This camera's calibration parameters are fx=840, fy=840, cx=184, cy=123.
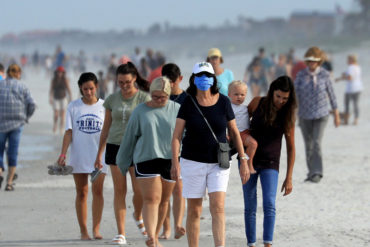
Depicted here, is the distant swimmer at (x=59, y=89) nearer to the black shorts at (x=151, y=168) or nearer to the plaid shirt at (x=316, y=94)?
the plaid shirt at (x=316, y=94)

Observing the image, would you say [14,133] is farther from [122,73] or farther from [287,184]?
[287,184]

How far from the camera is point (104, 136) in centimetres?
769

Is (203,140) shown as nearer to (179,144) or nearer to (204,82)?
(179,144)

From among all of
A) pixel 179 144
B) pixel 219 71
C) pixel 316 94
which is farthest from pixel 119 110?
pixel 316 94

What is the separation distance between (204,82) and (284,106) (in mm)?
919

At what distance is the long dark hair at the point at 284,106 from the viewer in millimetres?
A: 7109

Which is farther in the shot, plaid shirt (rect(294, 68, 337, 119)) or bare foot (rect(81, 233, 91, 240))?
plaid shirt (rect(294, 68, 337, 119))

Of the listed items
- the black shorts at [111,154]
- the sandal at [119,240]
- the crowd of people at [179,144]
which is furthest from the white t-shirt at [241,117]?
the sandal at [119,240]

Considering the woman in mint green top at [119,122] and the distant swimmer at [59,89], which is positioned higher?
the distant swimmer at [59,89]

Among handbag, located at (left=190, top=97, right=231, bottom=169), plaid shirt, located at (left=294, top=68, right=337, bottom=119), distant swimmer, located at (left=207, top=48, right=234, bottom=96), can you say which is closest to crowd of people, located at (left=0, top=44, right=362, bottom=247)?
handbag, located at (left=190, top=97, right=231, bottom=169)

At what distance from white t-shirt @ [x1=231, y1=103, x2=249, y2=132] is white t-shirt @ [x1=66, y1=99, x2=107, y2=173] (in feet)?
4.68

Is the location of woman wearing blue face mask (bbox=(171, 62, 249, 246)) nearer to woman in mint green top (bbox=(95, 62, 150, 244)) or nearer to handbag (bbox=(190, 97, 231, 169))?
handbag (bbox=(190, 97, 231, 169))

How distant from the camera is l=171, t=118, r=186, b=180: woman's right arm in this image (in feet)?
21.8

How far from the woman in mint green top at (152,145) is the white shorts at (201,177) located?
0.44 metres
